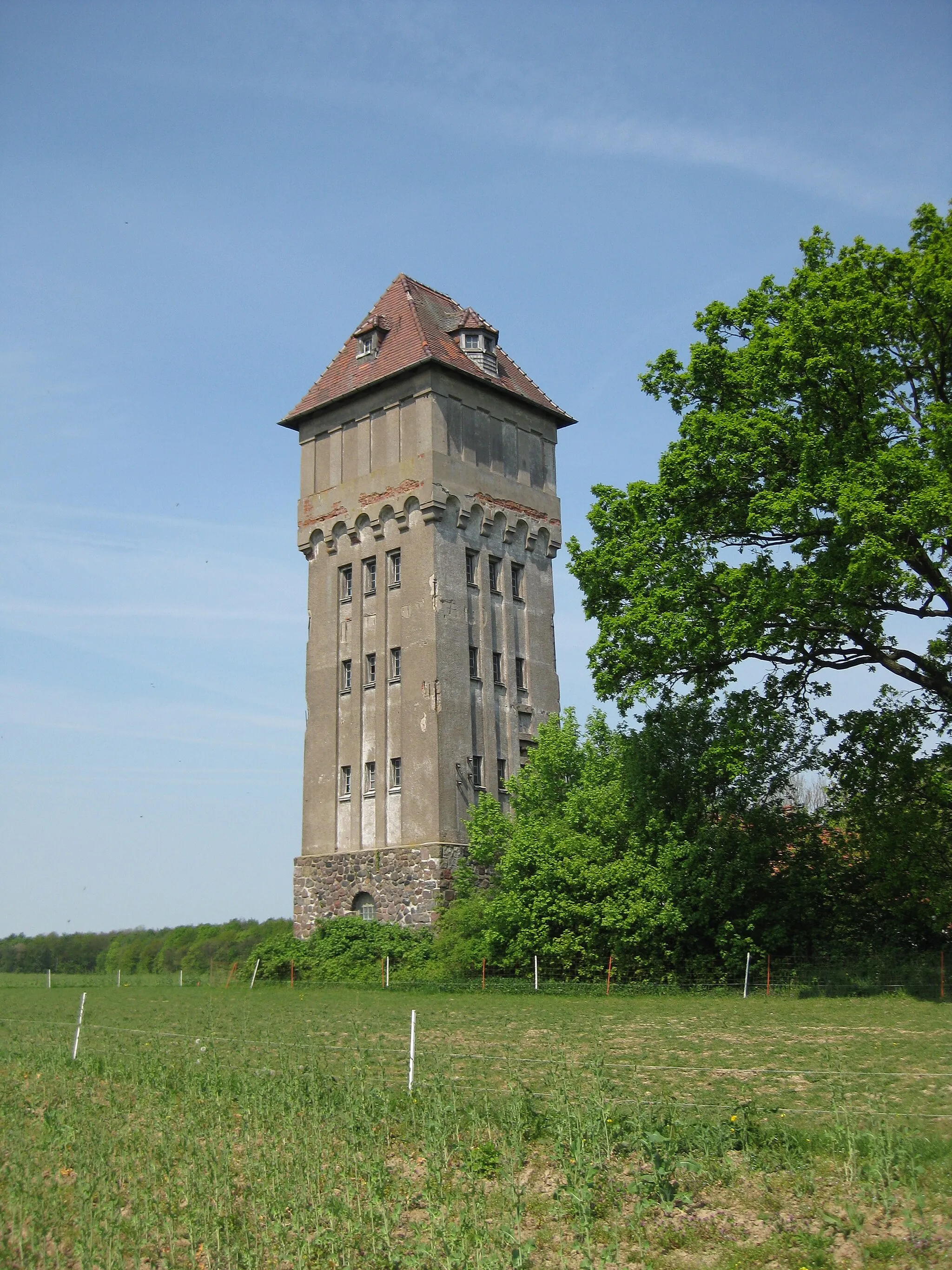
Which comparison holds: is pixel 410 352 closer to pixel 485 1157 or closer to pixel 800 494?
pixel 800 494

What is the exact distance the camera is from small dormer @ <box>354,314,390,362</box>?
45.1 m

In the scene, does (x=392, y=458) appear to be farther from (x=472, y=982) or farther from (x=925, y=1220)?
(x=925, y=1220)

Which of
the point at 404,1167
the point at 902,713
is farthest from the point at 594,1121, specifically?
the point at 902,713

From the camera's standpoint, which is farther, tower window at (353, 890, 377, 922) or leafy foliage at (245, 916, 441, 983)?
tower window at (353, 890, 377, 922)

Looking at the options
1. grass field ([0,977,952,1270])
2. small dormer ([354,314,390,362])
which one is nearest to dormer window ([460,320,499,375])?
small dormer ([354,314,390,362])

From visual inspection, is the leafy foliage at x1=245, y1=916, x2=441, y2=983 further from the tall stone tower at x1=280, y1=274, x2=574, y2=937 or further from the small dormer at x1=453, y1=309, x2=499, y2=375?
the small dormer at x1=453, y1=309, x2=499, y2=375

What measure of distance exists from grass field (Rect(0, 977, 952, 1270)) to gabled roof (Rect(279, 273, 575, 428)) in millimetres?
29909

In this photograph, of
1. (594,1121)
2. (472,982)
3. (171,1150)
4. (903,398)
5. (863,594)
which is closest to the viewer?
(594,1121)

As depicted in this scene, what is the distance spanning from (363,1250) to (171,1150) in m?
3.49

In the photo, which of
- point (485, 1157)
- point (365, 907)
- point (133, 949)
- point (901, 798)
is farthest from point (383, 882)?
point (133, 949)

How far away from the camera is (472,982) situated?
107ft

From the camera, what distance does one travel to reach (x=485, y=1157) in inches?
421

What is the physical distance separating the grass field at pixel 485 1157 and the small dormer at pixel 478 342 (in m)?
31.9

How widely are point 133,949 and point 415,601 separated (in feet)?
207
